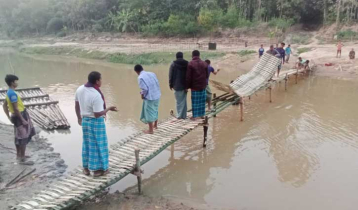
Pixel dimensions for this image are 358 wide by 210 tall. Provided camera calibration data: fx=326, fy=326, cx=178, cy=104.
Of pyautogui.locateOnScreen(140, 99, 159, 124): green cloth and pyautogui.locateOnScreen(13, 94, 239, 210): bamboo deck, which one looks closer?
pyautogui.locateOnScreen(13, 94, 239, 210): bamboo deck

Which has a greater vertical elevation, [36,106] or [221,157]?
[36,106]

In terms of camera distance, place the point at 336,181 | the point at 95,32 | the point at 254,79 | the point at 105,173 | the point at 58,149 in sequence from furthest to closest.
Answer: the point at 95,32, the point at 254,79, the point at 58,149, the point at 336,181, the point at 105,173

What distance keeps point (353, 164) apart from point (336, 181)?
0.91 m

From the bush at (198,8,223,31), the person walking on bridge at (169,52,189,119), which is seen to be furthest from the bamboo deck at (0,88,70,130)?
the bush at (198,8,223,31)

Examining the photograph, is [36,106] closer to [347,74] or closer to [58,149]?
[58,149]

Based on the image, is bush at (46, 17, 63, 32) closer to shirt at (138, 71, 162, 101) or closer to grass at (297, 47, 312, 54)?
grass at (297, 47, 312, 54)

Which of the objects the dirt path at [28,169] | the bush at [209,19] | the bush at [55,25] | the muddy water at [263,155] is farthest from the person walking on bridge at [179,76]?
the bush at [55,25]

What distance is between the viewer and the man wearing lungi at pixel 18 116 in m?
5.41

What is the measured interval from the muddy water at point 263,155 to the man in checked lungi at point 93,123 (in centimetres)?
116

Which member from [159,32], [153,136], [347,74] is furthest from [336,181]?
[159,32]

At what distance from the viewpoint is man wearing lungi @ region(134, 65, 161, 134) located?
5.54m

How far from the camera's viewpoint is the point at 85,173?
15.4 ft

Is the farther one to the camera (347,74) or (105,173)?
(347,74)

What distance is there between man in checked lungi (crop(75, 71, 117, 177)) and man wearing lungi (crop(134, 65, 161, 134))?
4.18 feet
